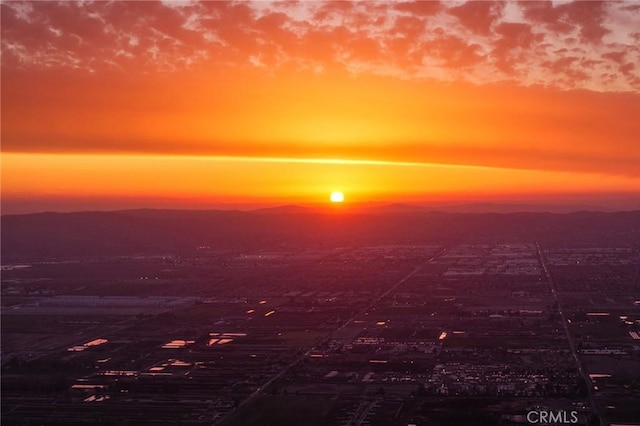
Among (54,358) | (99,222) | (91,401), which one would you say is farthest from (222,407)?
(99,222)

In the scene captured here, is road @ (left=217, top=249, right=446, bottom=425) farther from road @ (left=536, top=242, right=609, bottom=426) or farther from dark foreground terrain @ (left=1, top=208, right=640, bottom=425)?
road @ (left=536, top=242, right=609, bottom=426)

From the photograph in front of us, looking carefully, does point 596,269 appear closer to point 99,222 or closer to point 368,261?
point 368,261

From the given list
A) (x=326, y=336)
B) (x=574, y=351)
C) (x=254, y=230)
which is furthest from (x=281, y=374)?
(x=254, y=230)

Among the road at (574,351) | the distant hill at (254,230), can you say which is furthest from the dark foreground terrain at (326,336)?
the distant hill at (254,230)

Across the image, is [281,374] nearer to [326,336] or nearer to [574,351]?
[326,336]

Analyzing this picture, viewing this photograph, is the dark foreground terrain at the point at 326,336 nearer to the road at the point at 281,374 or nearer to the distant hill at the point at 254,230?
the road at the point at 281,374
